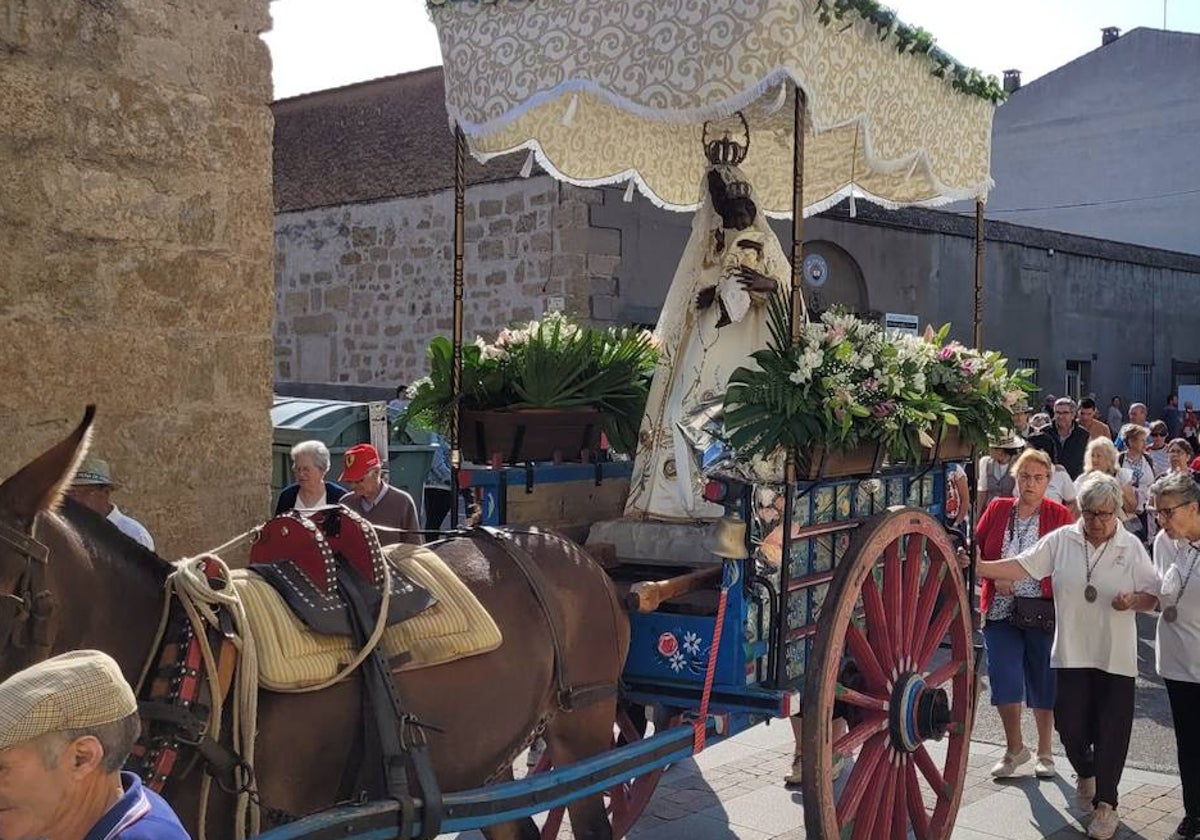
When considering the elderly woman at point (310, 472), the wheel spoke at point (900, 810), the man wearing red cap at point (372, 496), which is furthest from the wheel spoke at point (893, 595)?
the elderly woman at point (310, 472)

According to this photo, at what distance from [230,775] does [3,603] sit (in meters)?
0.64

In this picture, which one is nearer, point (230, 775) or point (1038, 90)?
point (230, 775)

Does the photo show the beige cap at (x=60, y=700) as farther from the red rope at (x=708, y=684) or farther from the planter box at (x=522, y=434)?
the planter box at (x=522, y=434)

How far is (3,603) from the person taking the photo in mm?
2404

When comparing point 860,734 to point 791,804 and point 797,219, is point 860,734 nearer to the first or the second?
point 791,804

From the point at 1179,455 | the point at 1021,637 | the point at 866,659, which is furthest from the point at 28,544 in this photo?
the point at 1179,455

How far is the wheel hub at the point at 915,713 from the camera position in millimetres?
4645

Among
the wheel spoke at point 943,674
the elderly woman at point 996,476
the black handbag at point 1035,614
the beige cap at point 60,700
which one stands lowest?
the wheel spoke at point 943,674

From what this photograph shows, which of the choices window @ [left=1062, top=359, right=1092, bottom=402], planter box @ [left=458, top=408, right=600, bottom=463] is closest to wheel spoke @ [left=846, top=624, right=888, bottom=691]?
planter box @ [left=458, top=408, right=600, bottom=463]

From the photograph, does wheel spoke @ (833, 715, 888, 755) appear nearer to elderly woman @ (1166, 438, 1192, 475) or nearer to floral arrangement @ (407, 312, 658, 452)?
floral arrangement @ (407, 312, 658, 452)

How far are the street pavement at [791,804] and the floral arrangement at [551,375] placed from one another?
1677mm

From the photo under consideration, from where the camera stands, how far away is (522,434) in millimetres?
5191

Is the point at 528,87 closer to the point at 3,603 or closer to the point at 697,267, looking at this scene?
the point at 697,267

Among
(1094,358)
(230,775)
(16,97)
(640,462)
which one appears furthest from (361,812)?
(1094,358)
